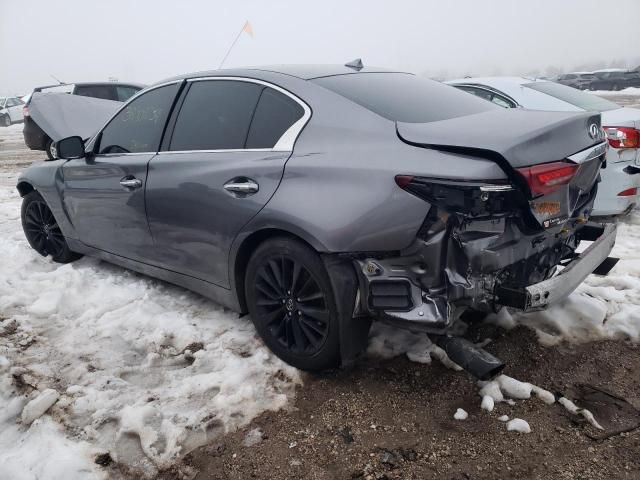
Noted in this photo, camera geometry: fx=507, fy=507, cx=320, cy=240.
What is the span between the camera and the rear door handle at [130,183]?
3486 millimetres

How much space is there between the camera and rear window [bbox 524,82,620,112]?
204 inches

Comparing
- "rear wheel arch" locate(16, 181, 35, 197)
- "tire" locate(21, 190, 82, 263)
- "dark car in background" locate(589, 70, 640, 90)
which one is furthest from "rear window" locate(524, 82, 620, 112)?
"dark car in background" locate(589, 70, 640, 90)

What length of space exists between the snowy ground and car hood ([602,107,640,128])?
1142 mm

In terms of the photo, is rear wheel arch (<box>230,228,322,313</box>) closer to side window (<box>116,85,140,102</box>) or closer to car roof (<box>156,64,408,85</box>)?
car roof (<box>156,64,408,85</box>)

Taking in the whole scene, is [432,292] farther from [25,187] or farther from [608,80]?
[608,80]

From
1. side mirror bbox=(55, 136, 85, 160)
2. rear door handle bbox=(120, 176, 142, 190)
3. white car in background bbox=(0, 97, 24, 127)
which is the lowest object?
white car in background bbox=(0, 97, 24, 127)

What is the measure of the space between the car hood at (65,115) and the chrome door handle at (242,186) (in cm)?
360

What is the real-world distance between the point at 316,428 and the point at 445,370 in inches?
32.5

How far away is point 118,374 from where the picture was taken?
2.90 meters

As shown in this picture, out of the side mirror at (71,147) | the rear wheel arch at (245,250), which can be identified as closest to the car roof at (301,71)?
the rear wheel arch at (245,250)

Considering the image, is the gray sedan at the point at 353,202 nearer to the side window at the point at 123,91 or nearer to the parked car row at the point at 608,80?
the side window at the point at 123,91

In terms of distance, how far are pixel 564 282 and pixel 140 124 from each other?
2.97m

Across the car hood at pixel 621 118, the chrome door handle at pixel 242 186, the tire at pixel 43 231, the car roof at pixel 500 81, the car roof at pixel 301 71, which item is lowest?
the tire at pixel 43 231

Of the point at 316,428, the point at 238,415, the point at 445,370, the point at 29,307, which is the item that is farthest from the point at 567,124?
the point at 29,307
